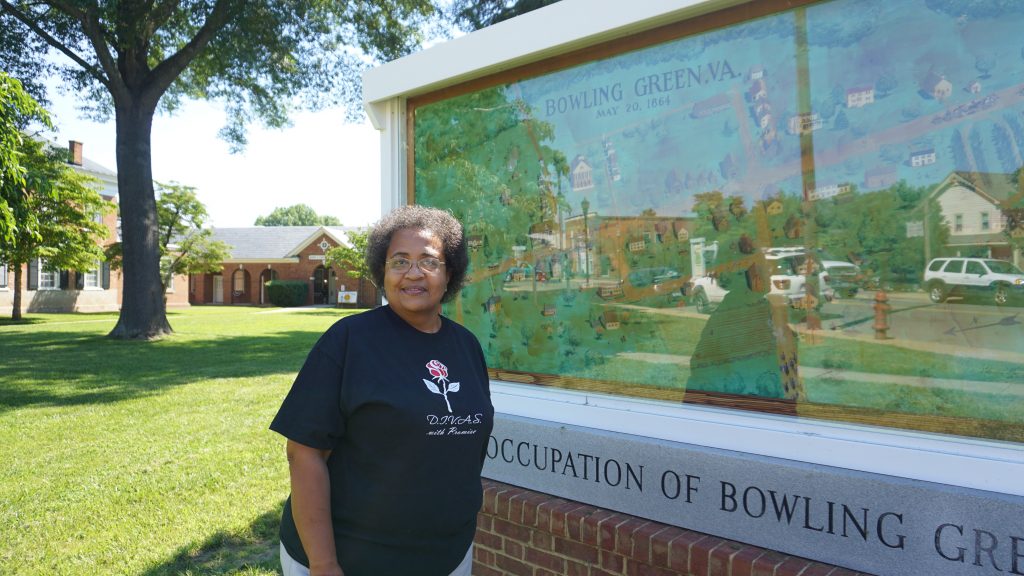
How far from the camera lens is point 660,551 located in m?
2.81

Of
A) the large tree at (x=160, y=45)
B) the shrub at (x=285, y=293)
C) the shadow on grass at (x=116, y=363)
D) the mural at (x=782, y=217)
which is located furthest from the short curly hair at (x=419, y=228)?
the shrub at (x=285, y=293)

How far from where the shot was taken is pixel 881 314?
258 centimetres

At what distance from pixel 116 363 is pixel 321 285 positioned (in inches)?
1285

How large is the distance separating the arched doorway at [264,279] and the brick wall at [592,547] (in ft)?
148

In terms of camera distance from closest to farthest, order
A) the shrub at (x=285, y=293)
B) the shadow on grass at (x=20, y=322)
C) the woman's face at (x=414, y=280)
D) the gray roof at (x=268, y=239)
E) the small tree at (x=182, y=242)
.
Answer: the woman's face at (x=414, y=280), the shadow on grass at (x=20, y=322), the small tree at (x=182, y=242), the shrub at (x=285, y=293), the gray roof at (x=268, y=239)

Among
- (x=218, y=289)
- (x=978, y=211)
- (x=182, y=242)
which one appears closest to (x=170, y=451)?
(x=978, y=211)

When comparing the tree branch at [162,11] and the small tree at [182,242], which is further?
the small tree at [182,242]

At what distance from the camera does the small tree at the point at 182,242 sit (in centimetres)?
2914

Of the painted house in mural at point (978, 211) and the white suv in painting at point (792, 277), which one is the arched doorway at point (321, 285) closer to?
the white suv in painting at point (792, 277)

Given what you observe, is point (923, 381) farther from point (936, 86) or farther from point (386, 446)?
point (386, 446)

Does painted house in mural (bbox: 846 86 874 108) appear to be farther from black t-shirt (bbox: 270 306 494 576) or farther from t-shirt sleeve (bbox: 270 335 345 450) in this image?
t-shirt sleeve (bbox: 270 335 345 450)

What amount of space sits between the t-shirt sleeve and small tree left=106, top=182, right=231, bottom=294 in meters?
28.9

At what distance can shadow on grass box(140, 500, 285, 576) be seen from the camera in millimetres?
4008

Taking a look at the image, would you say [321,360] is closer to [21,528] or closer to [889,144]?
[889,144]
